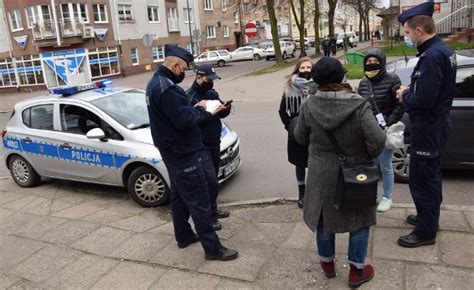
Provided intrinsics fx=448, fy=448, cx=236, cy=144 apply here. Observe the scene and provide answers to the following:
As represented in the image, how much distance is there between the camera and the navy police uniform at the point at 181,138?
3.62 m

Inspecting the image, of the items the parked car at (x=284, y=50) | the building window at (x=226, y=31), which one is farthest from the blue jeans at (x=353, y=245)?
the building window at (x=226, y=31)

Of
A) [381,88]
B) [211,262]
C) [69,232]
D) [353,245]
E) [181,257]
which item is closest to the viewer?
[353,245]

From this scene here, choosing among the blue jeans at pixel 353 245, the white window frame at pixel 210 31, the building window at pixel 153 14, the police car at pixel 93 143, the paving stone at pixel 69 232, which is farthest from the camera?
the white window frame at pixel 210 31

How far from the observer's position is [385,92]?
4637 mm

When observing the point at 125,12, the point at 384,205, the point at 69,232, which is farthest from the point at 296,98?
the point at 125,12

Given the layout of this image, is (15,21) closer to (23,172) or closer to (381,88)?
(23,172)

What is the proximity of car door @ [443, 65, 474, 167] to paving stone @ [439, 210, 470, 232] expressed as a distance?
1.18m

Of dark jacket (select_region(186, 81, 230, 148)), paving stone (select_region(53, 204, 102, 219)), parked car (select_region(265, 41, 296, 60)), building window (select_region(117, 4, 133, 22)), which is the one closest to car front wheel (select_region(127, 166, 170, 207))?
paving stone (select_region(53, 204, 102, 219))

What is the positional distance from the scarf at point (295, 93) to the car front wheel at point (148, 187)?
203 cm

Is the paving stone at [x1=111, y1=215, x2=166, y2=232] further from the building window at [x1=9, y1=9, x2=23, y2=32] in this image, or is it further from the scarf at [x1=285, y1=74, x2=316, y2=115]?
the building window at [x1=9, y1=9, x2=23, y2=32]

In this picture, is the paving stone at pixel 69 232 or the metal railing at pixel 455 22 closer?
the paving stone at pixel 69 232

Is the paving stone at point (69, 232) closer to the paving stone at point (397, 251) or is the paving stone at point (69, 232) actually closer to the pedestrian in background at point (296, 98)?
the pedestrian in background at point (296, 98)

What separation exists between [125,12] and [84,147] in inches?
1305

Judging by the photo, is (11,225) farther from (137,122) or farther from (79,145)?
(137,122)
